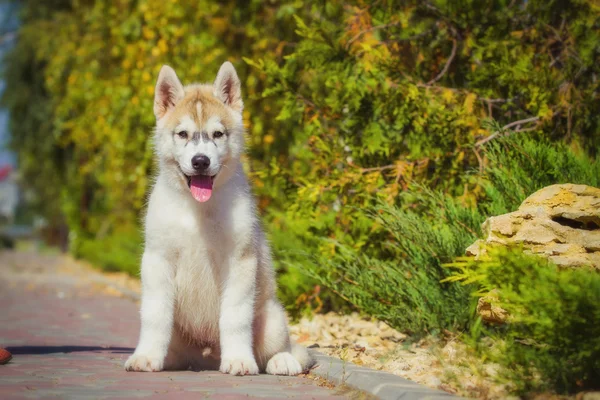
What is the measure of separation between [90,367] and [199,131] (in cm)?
213

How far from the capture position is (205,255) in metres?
6.59

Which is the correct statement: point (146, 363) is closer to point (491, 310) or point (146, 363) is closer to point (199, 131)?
point (199, 131)

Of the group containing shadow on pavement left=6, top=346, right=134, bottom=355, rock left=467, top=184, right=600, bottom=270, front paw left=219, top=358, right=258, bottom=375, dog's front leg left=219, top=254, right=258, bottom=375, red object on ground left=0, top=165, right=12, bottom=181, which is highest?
rock left=467, top=184, right=600, bottom=270

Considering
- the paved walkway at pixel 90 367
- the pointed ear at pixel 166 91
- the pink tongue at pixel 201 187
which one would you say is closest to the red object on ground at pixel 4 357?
the paved walkway at pixel 90 367

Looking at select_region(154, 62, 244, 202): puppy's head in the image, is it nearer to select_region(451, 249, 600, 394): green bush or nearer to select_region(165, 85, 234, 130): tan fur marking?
select_region(165, 85, 234, 130): tan fur marking

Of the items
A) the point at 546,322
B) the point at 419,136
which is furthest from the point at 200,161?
the point at 419,136

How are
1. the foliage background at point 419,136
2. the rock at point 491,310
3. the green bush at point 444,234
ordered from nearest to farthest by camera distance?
the rock at point 491,310
the green bush at point 444,234
the foliage background at point 419,136

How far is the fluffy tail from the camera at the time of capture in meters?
6.96

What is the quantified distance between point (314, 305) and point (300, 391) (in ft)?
15.5

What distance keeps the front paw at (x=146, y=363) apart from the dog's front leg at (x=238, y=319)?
0.47 m

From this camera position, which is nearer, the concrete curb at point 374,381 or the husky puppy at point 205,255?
the concrete curb at point 374,381

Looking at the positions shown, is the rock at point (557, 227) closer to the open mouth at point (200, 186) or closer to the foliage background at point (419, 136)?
the foliage background at point (419, 136)

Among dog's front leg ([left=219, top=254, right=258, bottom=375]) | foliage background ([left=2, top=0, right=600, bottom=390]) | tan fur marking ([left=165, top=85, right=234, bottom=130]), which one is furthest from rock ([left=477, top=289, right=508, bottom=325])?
tan fur marking ([left=165, top=85, right=234, bottom=130])

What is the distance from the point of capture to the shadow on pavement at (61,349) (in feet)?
27.0
